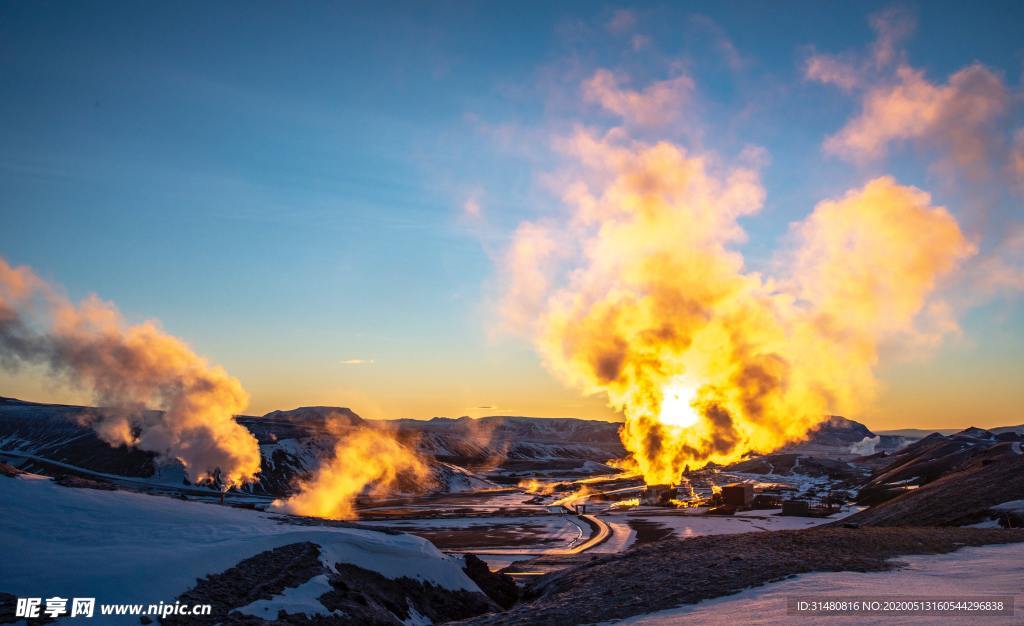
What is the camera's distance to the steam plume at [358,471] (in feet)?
303

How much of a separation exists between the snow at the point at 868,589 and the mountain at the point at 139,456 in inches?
3526

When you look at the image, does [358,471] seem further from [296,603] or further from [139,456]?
[296,603]

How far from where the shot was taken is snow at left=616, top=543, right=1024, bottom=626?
44.0ft

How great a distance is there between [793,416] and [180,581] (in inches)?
3746

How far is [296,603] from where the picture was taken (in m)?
21.5

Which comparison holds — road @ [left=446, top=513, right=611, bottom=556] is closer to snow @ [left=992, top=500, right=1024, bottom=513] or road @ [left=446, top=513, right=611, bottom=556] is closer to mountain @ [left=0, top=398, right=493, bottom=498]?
snow @ [left=992, top=500, right=1024, bottom=513]

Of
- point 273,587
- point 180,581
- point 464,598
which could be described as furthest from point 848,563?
point 180,581

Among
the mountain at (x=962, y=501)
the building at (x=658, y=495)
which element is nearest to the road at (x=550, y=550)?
the mountain at (x=962, y=501)

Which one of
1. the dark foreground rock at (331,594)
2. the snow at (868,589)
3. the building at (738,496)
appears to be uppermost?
the snow at (868,589)

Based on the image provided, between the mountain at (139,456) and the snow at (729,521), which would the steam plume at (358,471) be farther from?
the snow at (729,521)

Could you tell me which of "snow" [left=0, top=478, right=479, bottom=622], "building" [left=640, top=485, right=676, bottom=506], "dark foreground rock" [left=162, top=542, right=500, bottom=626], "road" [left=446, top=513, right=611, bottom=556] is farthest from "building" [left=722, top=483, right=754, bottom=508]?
"dark foreground rock" [left=162, top=542, right=500, bottom=626]

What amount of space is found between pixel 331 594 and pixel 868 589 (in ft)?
60.4

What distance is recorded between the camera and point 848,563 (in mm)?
20906

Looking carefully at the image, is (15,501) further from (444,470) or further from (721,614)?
(444,470)
